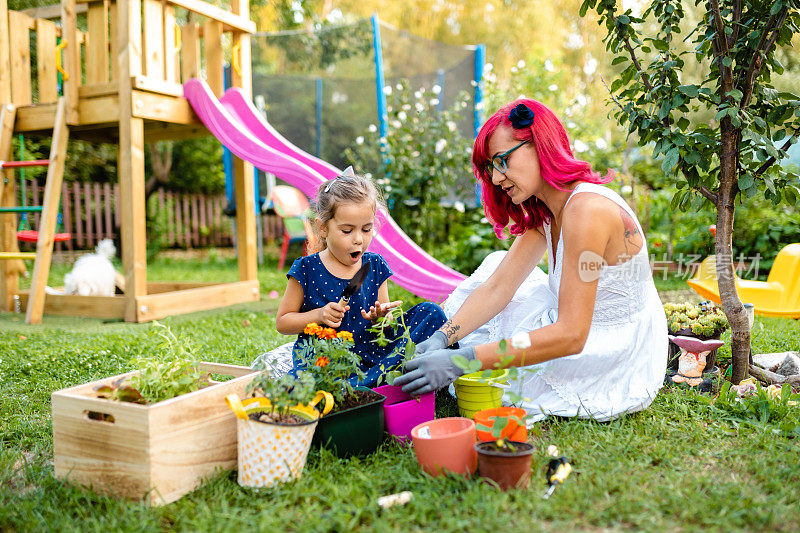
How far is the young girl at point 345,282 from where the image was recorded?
244 centimetres

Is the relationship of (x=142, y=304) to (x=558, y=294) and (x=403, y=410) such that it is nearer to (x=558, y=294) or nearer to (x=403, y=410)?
(x=403, y=410)

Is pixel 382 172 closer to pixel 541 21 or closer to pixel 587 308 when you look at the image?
pixel 587 308

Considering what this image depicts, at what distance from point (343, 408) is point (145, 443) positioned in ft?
1.89

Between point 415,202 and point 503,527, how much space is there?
516 cm

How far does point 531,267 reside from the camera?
102 inches

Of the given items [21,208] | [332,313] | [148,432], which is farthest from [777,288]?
[21,208]

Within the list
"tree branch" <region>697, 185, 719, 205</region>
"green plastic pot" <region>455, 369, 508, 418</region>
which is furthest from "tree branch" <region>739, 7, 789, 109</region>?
"green plastic pot" <region>455, 369, 508, 418</region>

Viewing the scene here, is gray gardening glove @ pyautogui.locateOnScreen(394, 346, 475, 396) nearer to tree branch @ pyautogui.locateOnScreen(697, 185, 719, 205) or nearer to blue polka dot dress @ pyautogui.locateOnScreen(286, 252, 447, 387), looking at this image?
blue polka dot dress @ pyautogui.locateOnScreen(286, 252, 447, 387)

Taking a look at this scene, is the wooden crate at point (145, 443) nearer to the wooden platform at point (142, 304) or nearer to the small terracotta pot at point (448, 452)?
the small terracotta pot at point (448, 452)

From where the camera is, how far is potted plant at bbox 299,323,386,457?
1918 mm

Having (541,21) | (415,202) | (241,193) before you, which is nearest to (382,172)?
(415,202)

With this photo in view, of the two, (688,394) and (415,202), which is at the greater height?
(415,202)

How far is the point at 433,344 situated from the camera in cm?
224

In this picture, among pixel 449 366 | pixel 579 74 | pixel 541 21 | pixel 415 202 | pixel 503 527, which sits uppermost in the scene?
pixel 541 21
